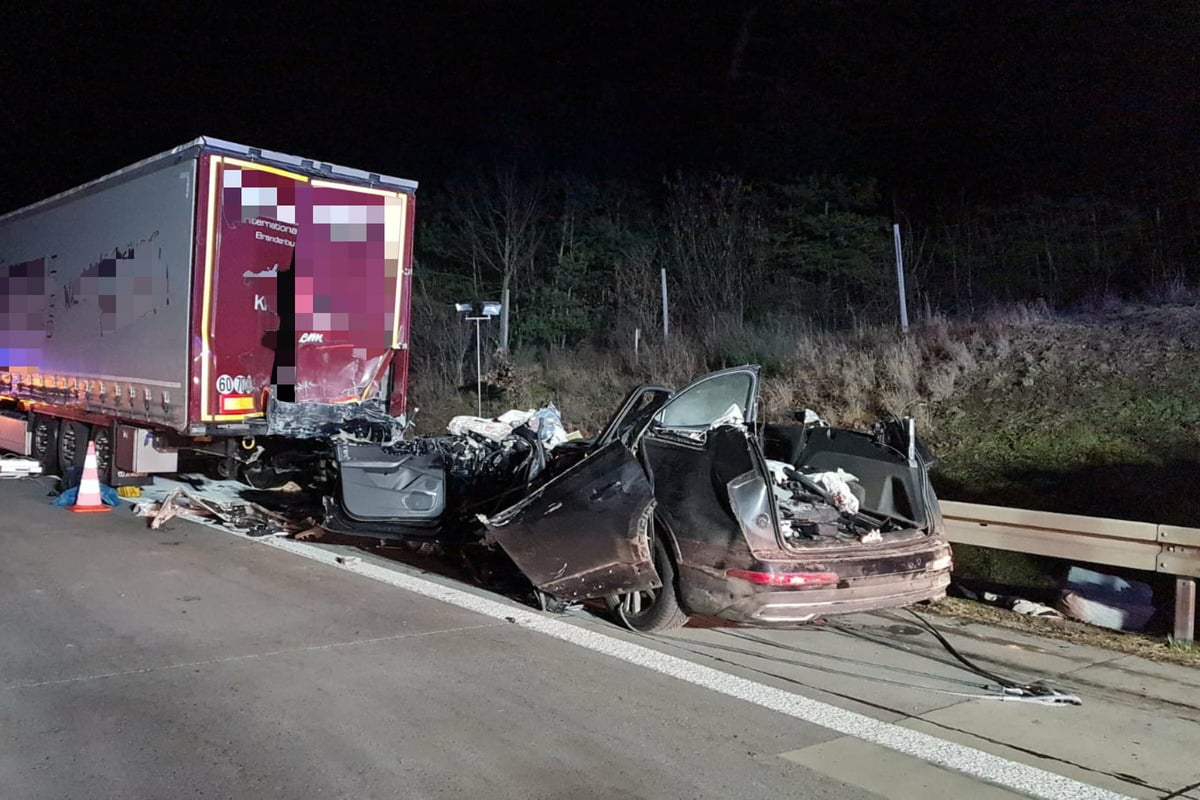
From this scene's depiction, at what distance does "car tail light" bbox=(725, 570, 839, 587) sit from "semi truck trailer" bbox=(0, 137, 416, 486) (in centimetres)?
617

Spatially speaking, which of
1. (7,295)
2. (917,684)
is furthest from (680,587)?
(7,295)

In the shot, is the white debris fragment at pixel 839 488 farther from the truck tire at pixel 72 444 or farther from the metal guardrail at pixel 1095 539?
the truck tire at pixel 72 444

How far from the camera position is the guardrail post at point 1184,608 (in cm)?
573

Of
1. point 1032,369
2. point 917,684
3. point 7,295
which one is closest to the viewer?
point 917,684

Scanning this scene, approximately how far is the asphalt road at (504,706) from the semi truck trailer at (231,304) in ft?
10.4

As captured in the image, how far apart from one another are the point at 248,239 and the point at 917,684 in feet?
25.4

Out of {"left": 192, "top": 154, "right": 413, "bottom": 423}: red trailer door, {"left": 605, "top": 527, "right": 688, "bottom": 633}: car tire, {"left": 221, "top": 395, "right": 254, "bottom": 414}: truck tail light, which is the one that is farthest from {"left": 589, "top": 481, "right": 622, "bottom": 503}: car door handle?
{"left": 221, "top": 395, "right": 254, "bottom": 414}: truck tail light

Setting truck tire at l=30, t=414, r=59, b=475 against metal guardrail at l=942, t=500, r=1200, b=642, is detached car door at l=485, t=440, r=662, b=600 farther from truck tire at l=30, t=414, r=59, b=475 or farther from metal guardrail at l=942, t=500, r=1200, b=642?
truck tire at l=30, t=414, r=59, b=475

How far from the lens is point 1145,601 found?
6.30 meters

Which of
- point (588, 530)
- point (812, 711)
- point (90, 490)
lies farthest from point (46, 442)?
point (812, 711)

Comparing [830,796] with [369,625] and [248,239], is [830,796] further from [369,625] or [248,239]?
[248,239]

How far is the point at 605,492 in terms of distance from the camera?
19.0ft

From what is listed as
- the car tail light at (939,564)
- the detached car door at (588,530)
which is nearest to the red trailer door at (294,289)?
the detached car door at (588,530)

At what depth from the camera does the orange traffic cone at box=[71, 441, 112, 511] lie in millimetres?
10672
